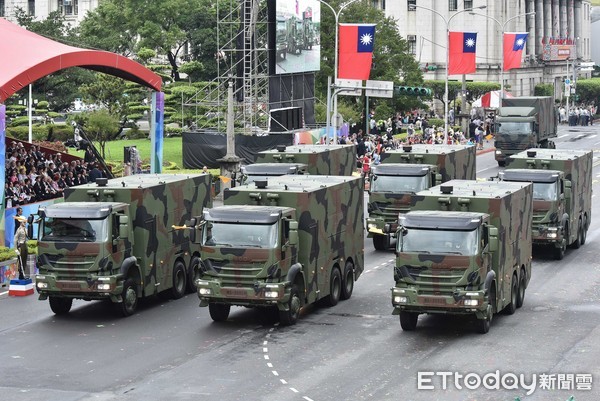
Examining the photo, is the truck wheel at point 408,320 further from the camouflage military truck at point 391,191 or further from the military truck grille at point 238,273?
the camouflage military truck at point 391,191

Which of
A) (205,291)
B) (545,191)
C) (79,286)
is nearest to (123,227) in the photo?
(79,286)

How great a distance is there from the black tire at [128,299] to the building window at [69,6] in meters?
97.3

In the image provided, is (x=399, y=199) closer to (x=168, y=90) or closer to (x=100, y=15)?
(x=168, y=90)

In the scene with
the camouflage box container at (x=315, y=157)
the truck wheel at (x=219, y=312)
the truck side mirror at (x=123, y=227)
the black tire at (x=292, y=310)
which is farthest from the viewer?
the camouflage box container at (x=315, y=157)

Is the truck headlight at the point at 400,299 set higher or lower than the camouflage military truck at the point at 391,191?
lower

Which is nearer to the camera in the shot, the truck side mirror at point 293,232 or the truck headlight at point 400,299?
the truck headlight at point 400,299

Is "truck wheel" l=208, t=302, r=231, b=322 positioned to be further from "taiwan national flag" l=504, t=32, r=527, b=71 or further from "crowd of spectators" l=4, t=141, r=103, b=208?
"taiwan national flag" l=504, t=32, r=527, b=71

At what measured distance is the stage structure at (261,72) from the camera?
218ft

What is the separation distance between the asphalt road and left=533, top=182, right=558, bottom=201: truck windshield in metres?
4.41

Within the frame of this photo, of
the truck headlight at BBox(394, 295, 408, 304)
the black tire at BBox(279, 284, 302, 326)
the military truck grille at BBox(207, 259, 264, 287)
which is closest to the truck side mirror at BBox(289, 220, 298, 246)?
the military truck grille at BBox(207, 259, 264, 287)

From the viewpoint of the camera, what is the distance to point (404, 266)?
26.7 m

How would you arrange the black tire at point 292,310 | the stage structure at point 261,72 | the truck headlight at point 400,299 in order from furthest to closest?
the stage structure at point 261,72, the black tire at point 292,310, the truck headlight at point 400,299

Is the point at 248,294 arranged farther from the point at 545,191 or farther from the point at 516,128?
the point at 516,128

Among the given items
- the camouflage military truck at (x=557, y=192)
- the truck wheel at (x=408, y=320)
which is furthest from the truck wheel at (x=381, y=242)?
the truck wheel at (x=408, y=320)
